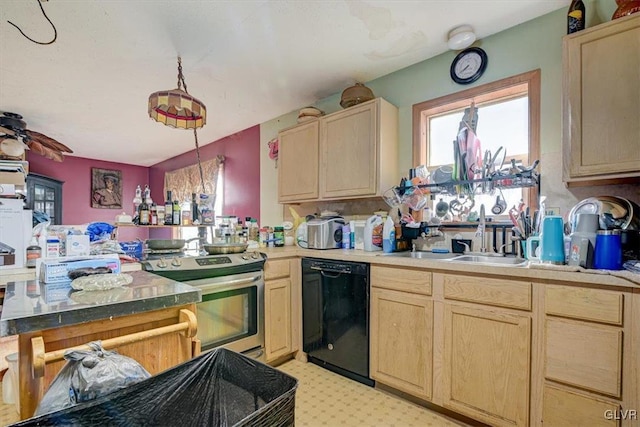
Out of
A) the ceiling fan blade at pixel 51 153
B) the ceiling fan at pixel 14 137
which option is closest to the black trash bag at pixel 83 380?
the ceiling fan at pixel 14 137

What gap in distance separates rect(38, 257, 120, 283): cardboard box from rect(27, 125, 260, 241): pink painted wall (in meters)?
2.77

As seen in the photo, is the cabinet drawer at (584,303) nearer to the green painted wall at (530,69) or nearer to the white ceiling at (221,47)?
the green painted wall at (530,69)

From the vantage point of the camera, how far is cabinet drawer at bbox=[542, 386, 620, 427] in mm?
1258

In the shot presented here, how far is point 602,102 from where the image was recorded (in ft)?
4.95

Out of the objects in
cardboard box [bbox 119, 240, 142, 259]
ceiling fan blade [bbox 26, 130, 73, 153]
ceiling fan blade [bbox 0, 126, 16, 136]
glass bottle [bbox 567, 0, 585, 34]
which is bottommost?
cardboard box [bbox 119, 240, 142, 259]

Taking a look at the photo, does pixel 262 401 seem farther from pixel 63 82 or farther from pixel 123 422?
pixel 63 82

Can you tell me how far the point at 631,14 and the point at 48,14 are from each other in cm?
316

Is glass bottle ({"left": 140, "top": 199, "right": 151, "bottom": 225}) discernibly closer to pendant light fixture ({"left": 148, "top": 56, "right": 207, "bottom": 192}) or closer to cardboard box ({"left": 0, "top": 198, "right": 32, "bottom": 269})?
pendant light fixture ({"left": 148, "top": 56, "right": 207, "bottom": 192})

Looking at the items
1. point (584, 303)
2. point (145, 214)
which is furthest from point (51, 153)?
point (584, 303)

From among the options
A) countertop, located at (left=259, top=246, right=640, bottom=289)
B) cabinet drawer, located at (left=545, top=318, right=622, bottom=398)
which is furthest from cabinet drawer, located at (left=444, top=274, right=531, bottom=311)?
cabinet drawer, located at (left=545, top=318, right=622, bottom=398)

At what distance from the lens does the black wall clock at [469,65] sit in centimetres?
214

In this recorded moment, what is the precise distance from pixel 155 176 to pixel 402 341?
624 centimetres

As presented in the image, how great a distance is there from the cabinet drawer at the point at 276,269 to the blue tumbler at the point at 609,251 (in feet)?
6.03

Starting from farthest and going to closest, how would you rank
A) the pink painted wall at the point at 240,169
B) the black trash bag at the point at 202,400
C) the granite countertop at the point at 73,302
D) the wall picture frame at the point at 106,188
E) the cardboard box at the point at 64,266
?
the wall picture frame at the point at 106,188 → the pink painted wall at the point at 240,169 → the cardboard box at the point at 64,266 → the granite countertop at the point at 73,302 → the black trash bag at the point at 202,400
